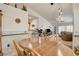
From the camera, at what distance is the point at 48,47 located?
1503 millimetres

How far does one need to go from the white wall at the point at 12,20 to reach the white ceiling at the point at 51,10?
15cm

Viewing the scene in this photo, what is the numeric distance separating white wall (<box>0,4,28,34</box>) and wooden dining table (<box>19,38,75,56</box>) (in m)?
0.18

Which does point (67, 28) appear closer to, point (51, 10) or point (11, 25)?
point (51, 10)

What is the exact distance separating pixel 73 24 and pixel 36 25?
48cm

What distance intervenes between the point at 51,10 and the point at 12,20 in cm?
52

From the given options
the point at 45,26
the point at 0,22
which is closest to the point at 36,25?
the point at 45,26

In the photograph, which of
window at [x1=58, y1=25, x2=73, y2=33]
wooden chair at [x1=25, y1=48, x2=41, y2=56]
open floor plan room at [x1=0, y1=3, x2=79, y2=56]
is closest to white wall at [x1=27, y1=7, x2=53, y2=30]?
open floor plan room at [x1=0, y1=3, x2=79, y2=56]

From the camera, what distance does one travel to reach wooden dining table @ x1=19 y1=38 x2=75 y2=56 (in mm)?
1464

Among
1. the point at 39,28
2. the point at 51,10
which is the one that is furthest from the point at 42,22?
the point at 51,10

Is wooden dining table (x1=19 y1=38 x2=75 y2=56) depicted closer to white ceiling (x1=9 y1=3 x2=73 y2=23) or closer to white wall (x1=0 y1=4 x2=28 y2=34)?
white wall (x1=0 y1=4 x2=28 y2=34)

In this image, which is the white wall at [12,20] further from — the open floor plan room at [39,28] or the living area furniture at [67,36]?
the living area furniture at [67,36]

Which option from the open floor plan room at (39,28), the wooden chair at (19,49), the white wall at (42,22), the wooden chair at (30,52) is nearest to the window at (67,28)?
the open floor plan room at (39,28)

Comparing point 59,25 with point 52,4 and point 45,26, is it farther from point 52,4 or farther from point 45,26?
point 52,4

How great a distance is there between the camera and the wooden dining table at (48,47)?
1464mm
